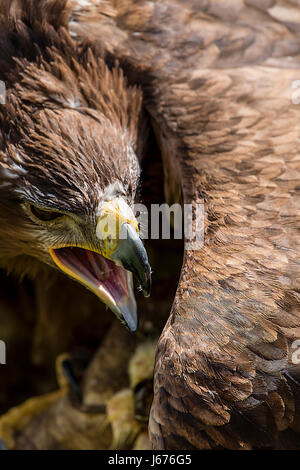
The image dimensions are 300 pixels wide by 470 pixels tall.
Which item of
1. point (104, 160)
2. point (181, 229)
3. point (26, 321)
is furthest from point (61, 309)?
point (104, 160)

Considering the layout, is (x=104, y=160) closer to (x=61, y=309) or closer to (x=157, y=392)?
(x=157, y=392)

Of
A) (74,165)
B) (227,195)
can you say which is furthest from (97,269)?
(227,195)

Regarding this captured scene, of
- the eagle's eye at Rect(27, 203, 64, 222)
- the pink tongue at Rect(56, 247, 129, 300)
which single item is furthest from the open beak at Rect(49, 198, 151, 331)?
the eagle's eye at Rect(27, 203, 64, 222)

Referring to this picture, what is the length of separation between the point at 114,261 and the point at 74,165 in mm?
331

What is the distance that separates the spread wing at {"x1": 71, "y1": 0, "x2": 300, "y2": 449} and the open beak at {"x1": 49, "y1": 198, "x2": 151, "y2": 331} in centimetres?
16

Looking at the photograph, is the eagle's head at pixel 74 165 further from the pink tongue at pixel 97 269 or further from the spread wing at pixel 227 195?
the spread wing at pixel 227 195

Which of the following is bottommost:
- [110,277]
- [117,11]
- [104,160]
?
[110,277]

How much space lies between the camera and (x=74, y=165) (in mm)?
2312

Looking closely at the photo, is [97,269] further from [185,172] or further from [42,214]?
[185,172]

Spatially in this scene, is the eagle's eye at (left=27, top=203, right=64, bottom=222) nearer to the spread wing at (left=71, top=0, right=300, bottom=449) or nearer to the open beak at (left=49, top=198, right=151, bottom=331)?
the open beak at (left=49, top=198, right=151, bottom=331)

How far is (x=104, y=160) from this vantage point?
2359 millimetres

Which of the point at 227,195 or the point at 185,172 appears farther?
the point at 185,172

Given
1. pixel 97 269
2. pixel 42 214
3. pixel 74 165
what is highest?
pixel 74 165

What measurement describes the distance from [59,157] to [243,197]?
0.61 metres
